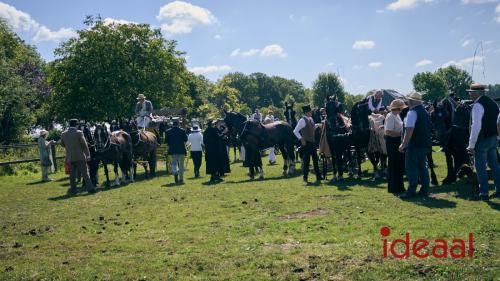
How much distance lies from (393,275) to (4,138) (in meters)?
38.9

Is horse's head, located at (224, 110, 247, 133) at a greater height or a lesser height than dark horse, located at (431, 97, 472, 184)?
greater

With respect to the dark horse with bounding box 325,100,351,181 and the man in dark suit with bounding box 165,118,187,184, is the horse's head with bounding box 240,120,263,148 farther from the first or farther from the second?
the dark horse with bounding box 325,100,351,181

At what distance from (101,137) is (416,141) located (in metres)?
11.9

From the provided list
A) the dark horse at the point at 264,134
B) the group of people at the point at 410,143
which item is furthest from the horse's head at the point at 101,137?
the dark horse at the point at 264,134

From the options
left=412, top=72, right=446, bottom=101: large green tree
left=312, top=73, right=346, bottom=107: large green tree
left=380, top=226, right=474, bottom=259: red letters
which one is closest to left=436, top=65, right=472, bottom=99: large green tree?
left=412, top=72, right=446, bottom=101: large green tree

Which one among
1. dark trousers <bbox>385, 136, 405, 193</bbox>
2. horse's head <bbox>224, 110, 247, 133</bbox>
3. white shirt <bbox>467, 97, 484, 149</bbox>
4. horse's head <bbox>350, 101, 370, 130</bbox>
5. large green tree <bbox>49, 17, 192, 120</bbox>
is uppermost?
large green tree <bbox>49, 17, 192, 120</bbox>

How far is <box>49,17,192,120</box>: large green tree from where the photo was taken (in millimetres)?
39656

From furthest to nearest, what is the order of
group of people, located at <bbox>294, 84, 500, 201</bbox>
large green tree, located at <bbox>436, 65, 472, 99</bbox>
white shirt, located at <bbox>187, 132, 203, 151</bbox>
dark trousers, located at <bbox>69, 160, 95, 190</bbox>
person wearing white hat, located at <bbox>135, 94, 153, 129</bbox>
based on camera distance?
1. large green tree, located at <bbox>436, 65, 472, 99</bbox>
2. person wearing white hat, located at <bbox>135, 94, 153, 129</bbox>
3. white shirt, located at <bbox>187, 132, 203, 151</bbox>
4. dark trousers, located at <bbox>69, 160, 95, 190</bbox>
5. group of people, located at <bbox>294, 84, 500, 201</bbox>

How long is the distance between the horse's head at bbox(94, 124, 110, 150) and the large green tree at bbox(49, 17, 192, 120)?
2250 centimetres

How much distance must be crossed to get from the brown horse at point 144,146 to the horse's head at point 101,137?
7.82 feet

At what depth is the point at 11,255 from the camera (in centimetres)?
817

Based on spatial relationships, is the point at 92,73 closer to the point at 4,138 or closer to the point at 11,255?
the point at 4,138

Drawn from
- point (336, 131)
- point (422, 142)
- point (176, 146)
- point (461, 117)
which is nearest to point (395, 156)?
point (422, 142)

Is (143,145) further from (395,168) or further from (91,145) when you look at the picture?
(395,168)
